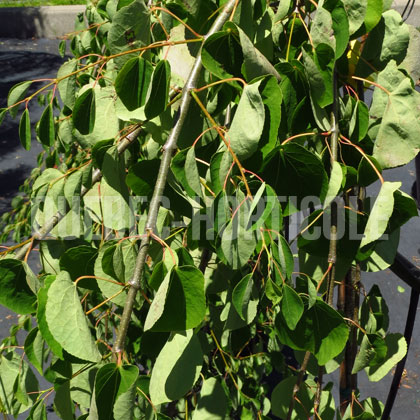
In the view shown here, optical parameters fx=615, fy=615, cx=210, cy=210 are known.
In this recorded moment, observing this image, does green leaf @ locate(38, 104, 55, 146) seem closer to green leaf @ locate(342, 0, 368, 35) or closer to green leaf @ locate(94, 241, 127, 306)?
green leaf @ locate(94, 241, 127, 306)

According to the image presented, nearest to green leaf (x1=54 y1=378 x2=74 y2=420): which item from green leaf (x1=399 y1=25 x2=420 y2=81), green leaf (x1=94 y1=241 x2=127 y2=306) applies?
green leaf (x1=94 y1=241 x2=127 y2=306)

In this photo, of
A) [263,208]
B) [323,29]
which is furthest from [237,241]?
[323,29]

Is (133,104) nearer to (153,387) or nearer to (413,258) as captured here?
(153,387)

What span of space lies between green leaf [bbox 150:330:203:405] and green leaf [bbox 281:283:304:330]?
10cm

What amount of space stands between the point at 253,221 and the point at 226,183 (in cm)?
4

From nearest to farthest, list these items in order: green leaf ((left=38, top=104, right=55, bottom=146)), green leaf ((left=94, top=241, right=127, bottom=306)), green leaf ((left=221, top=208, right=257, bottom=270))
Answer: green leaf ((left=221, top=208, right=257, bottom=270))
green leaf ((left=94, top=241, right=127, bottom=306))
green leaf ((left=38, top=104, right=55, bottom=146))

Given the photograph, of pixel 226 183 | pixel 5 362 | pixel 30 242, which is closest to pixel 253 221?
pixel 226 183

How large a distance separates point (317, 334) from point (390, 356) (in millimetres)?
218

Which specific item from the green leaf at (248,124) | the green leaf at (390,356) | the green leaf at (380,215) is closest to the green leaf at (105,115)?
the green leaf at (248,124)

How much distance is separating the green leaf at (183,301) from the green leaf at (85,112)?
215 mm

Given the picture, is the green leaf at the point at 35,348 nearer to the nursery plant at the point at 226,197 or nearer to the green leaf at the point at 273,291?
the nursery plant at the point at 226,197

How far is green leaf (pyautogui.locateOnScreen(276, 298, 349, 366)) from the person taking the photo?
0.61 meters

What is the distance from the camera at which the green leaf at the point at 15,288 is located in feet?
2.19

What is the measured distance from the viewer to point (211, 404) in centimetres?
75
